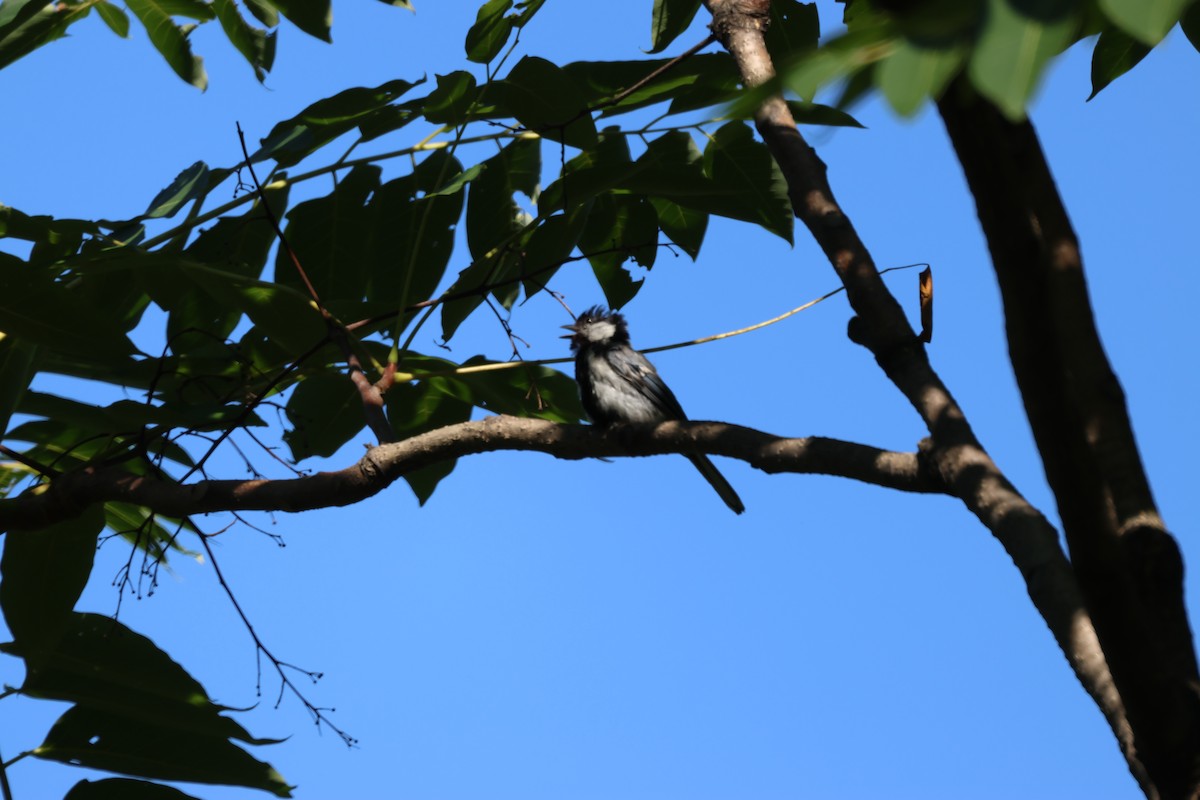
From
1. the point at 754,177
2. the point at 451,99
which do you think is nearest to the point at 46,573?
the point at 451,99

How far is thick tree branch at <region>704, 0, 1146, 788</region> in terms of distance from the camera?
1914 millimetres

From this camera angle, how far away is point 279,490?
10.3ft

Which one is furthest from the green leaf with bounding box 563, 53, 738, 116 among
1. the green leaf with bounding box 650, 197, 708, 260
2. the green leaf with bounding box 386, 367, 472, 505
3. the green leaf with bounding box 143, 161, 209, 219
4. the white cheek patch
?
the white cheek patch

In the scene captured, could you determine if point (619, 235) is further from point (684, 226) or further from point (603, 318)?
point (603, 318)

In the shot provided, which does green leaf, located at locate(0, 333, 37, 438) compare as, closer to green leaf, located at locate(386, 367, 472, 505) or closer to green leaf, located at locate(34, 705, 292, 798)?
green leaf, located at locate(34, 705, 292, 798)

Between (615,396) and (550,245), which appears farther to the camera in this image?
(615,396)

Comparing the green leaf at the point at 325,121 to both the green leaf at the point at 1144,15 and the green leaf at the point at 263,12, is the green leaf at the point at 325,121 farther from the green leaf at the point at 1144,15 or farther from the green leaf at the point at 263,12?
the green leaf at the point at 1144,15

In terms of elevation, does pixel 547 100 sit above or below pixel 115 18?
below

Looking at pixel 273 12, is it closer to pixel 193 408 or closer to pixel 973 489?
pixel 193 408

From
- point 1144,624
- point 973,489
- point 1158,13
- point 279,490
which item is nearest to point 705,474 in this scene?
point 279,490

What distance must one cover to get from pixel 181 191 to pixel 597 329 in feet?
11.8

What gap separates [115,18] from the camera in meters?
4.18

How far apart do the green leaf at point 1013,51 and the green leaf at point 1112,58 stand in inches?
103

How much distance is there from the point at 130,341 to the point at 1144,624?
8.60ft
